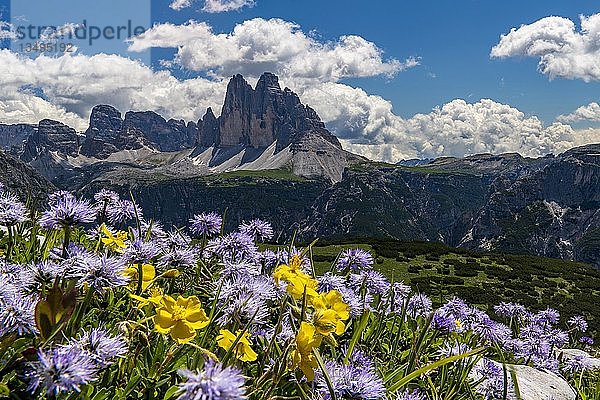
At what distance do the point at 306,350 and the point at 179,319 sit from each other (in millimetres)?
447

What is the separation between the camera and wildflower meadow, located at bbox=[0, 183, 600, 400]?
1.67 m

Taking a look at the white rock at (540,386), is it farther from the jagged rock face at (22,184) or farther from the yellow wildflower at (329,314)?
the jagged rock face at (22,184)

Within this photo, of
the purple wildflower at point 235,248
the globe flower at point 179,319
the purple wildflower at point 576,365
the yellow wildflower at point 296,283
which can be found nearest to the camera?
the globe flower at point 179,319

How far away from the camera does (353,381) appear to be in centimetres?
203

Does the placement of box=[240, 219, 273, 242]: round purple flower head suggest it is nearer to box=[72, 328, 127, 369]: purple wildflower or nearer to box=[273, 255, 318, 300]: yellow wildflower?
box=[273, 255, 318, 300]: yellow wildflower

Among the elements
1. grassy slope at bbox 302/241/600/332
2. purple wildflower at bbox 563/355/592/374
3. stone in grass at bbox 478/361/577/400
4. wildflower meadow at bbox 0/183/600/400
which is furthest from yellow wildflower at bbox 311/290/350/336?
grassy slope at bbox 302/241/600/332

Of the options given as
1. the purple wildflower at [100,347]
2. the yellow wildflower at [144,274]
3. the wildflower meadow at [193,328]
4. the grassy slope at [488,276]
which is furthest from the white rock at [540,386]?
the grassy slope at [488,276]

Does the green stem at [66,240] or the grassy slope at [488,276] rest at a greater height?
the green stem at [66,240]

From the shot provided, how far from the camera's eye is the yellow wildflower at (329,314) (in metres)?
2.05

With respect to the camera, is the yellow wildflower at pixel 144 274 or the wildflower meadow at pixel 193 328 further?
the yellow wildflower at pixel 144 274

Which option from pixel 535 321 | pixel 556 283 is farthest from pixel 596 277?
pixel 535 321

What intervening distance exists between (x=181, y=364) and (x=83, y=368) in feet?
3.15

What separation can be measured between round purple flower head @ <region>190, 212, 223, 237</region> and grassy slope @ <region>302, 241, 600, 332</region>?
3593 centimetres

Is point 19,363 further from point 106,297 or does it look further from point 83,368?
point 106,297
